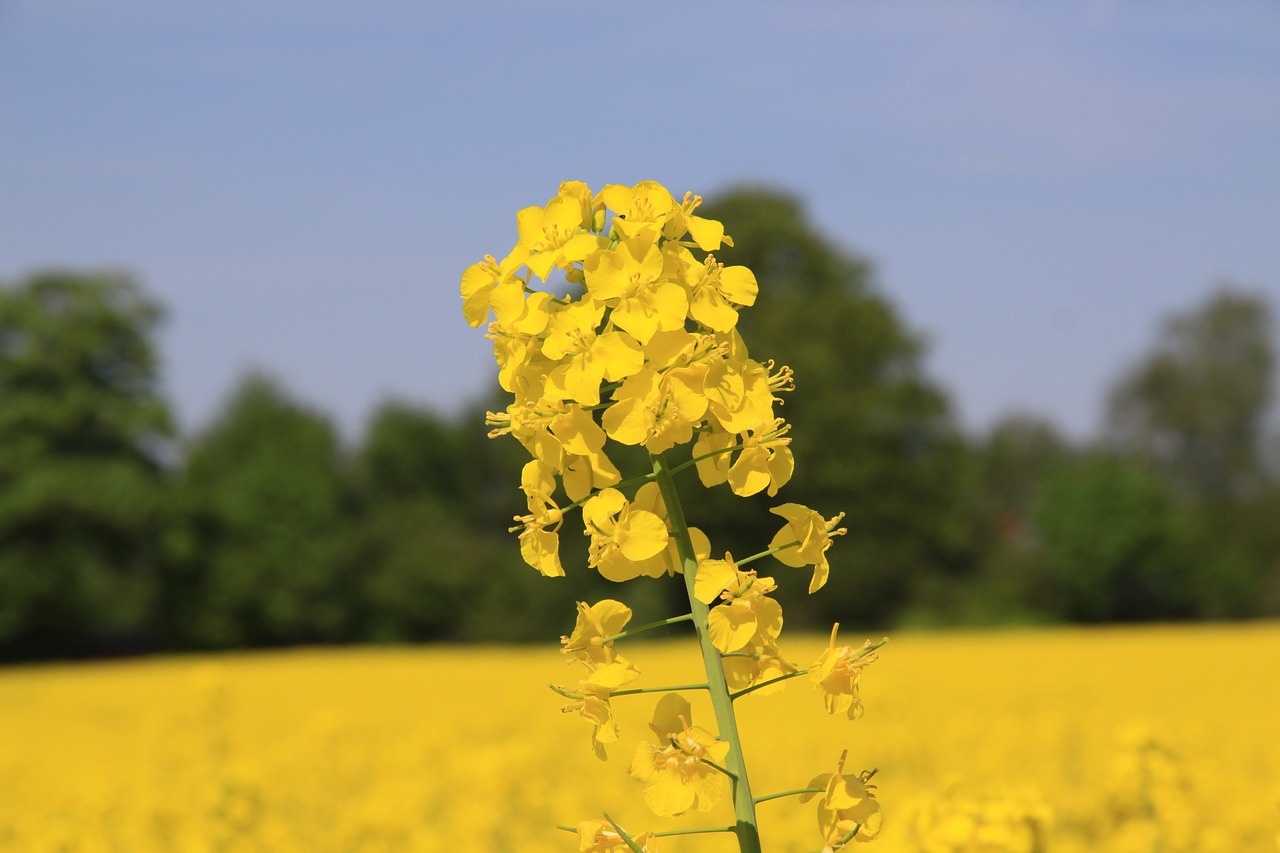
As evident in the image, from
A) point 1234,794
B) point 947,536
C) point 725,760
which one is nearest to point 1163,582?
point 947,536

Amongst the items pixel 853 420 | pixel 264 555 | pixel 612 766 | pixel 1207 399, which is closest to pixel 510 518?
pixel 264 555

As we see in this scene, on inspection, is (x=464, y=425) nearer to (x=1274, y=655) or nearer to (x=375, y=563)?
(x=375, y=563)

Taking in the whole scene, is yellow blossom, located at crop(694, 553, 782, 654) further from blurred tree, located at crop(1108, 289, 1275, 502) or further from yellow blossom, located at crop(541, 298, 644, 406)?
blurred tree, located at crop(1108, 289, 1275, 502)

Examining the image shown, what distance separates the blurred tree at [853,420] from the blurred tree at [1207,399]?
Answer: 1741 cm

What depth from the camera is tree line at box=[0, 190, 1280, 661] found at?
133 feet

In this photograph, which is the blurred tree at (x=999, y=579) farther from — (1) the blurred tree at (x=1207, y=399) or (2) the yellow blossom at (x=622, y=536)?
(2) the yellow blossom at (x=622, y=536)

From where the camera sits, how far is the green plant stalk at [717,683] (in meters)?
2.04

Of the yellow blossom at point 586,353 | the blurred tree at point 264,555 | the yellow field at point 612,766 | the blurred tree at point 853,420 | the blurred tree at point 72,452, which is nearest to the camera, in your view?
the yellow blossom at point 586,353

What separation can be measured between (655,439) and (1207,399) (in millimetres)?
60845

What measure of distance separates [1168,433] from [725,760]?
6235 centimetres

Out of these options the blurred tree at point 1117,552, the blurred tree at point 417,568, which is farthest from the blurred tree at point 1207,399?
the blurred tree at point 417,568

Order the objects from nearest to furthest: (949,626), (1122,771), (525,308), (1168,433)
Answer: (525,308), (1122,771), (949,626), (1168,433)

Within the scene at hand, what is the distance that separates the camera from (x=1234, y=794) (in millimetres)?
7199

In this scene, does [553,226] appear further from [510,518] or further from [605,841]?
[510,518]
